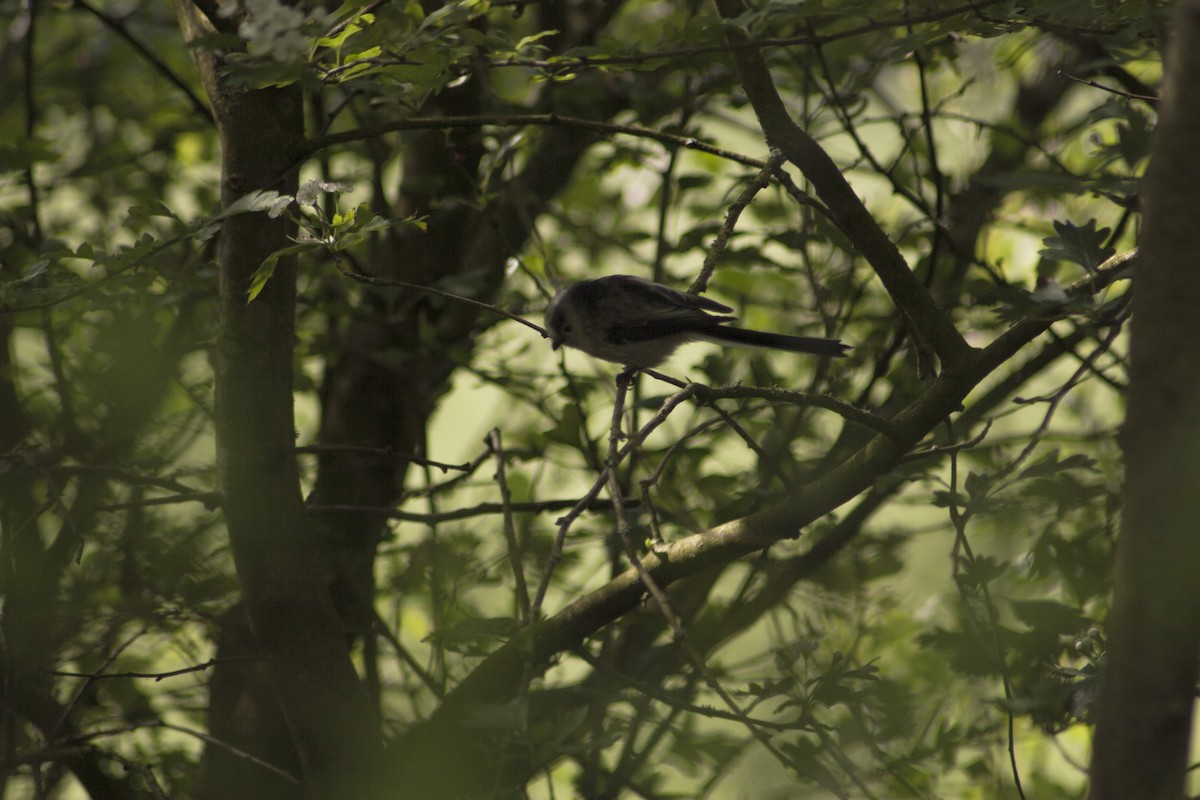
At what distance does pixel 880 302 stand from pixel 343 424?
7.59ft

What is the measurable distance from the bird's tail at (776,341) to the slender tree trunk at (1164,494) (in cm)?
145

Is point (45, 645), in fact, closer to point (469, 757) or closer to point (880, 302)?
point (469, 757)

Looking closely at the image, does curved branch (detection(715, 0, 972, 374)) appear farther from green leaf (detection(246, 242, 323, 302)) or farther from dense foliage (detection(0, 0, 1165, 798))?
green leaf (detection(246, 242, 323, 302))

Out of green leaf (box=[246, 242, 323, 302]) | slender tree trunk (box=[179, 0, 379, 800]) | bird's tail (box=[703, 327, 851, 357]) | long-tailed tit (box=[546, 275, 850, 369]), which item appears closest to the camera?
green leaf (box=[246, 242, 323, 302])

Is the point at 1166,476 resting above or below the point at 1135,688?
above

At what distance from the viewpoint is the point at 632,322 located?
3.12 m

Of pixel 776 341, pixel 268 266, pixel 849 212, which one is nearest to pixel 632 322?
pixel 776 341

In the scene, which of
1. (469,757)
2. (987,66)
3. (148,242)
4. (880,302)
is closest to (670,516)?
(469,757)

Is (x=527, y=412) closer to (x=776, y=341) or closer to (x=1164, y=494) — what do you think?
(x=776, y=341)

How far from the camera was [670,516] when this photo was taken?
3123 mm

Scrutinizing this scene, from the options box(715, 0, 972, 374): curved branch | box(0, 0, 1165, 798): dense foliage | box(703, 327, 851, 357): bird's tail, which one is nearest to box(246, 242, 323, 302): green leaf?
box(0, 0, 1165, 798): dense foliage

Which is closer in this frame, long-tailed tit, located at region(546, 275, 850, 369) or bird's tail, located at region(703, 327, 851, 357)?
bird's tail, located at region(703, 327, 851, 357)

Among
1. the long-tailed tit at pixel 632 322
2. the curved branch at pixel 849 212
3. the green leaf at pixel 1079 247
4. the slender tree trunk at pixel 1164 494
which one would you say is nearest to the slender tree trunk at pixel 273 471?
the long-tailed tit at pixel 632 322

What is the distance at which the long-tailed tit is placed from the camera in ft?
9.95
